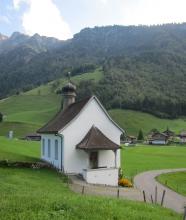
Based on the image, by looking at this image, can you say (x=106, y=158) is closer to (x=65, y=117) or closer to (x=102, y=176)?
(x=102, y=176)

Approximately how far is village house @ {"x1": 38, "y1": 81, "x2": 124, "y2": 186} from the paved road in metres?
2.94

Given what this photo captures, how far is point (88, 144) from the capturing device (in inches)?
1506

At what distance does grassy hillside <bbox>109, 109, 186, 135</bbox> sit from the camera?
568 feet

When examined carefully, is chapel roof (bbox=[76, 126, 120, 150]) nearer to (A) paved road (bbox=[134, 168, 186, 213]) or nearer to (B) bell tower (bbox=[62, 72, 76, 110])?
(A) paved road (bbox=[134, 168, 186, 213])

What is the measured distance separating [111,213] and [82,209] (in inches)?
46.0

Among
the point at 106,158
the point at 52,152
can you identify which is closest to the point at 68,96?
the point at 52,152

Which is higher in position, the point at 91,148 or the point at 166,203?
the point at 91,148

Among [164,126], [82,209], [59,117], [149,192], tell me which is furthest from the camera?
[164,126]

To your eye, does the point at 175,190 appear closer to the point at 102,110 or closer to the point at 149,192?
the point at 149,192

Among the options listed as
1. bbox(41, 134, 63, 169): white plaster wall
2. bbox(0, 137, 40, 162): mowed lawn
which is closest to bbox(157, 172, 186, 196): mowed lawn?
bbox(41, 134, 63, 169): white plaster wall

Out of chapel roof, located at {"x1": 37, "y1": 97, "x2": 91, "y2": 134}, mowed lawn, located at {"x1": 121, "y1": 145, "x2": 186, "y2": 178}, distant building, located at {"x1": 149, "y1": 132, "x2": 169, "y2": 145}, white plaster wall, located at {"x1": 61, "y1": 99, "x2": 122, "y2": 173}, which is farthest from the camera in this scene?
distant building, located at {"x1": 149, "y1": 132, "x2": 169, "y2": 145}

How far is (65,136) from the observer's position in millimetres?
39375

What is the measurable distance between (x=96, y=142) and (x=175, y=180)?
1200 cm

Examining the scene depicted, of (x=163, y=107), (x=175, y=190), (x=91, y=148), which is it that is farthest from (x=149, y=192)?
(x=163, y=107)
